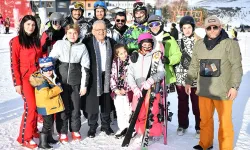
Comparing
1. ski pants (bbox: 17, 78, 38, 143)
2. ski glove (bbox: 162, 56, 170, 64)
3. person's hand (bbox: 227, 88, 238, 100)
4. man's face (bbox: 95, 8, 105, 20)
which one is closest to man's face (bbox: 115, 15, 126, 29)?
man's face (bbox: 95, 8, 105, 20)

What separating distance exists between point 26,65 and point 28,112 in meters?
0.64

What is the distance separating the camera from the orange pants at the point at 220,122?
3730 mm

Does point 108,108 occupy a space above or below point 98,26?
below

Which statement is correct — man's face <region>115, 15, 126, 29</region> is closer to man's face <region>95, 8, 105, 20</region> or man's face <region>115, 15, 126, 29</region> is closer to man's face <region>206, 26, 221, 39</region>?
man's face <region>95, 8, 105, 20</region>

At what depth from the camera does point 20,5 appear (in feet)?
93.6

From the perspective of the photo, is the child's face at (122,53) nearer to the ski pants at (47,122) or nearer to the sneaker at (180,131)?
the ski pants at (47,122)

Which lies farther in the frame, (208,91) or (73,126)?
(73,126)

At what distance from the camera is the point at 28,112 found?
13.1 ft

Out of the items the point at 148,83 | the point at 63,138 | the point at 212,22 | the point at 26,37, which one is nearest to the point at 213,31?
the point at 212,22

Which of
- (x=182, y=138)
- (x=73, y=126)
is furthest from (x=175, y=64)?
(x=73, y=126)

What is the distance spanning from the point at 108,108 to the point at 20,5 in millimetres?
26842

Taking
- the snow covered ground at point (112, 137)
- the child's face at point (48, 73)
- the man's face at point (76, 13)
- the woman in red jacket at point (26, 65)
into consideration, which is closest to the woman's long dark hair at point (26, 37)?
the woman in red jacket at point (26, 65)

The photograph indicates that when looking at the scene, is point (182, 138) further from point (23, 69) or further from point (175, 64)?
point (23, 69)

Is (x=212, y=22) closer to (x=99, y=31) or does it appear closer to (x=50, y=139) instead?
(x=99, y=31)
